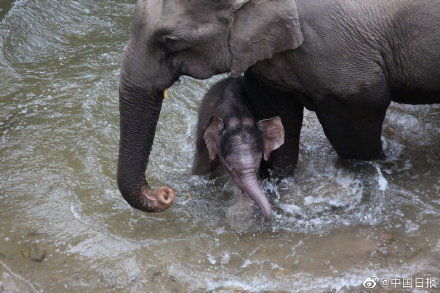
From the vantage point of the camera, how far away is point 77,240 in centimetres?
516

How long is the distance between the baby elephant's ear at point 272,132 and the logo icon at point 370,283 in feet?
4.13

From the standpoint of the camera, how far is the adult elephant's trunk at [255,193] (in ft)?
16.1

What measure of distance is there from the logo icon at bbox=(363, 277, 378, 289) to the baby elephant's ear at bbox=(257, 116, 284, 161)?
4.13 feet

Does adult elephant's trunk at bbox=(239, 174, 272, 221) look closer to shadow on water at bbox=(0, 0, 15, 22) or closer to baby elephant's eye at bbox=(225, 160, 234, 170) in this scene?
baby elephant's eye at bbox=(225, 160, 234, 170)

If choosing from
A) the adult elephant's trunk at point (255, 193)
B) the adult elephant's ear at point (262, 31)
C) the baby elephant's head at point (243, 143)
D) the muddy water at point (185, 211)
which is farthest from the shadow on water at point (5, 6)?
the adult elephant's ear at point (262, 31)

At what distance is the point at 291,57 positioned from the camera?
4785 mm

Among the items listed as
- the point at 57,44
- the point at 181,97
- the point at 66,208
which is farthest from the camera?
the point at 57,44

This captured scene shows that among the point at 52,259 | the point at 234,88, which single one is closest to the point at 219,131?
the point at 234,88

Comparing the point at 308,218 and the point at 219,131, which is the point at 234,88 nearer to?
the point at 219,131

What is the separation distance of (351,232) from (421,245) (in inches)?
20.7

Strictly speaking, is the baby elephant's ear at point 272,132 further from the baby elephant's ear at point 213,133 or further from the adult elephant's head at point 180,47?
the adult elephant's head at point 180,47

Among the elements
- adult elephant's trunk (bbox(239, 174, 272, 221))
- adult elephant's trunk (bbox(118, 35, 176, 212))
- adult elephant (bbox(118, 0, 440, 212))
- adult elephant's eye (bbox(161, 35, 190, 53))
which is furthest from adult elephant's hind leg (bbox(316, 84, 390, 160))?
adult elephant's trunk (bbox(118, 35, 176, 212))

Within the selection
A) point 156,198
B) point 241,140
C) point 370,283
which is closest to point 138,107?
point 156,198

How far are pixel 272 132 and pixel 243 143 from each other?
249 millimetres
